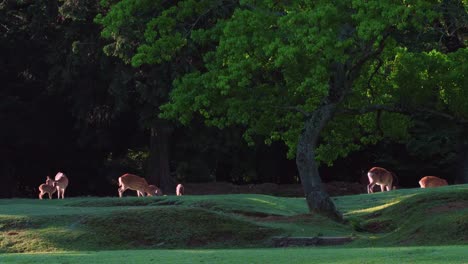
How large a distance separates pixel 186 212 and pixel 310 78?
4134 mm

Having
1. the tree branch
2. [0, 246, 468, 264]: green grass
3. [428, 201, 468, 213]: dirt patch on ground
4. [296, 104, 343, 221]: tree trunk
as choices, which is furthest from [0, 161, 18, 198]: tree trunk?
[0, 246, 468, 264]: green grass

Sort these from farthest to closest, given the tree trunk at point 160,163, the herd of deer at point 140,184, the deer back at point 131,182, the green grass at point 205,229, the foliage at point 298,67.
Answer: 1. the tree trunk at point 160,163
2. the herd of deer at point 140,184
3. the deer back at point 131,182
4. the foliage at point 298,67
5. the green grass at point 205,229

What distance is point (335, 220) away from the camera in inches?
981

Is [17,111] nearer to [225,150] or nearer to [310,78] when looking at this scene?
[225,150]

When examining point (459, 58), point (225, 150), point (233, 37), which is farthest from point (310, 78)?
point (225, 150)

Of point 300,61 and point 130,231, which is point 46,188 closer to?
point 130,231

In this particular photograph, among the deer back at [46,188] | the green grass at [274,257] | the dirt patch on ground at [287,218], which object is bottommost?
the green grass at [274,257]

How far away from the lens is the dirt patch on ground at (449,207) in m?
23.6

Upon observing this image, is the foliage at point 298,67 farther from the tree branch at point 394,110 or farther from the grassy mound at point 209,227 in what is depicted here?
the grassy mound at point 209,227

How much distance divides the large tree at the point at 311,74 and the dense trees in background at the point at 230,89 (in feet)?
0.15

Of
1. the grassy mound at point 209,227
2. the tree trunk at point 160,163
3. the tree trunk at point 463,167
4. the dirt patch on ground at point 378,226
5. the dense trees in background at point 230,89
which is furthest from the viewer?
the tree trunk at point 463,167

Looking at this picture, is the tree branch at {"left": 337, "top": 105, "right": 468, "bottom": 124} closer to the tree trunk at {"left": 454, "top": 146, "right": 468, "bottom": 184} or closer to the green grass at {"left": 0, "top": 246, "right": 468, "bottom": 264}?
the green grass at {"left": 0, "top": 246, "right": 468, "bottom": 264}

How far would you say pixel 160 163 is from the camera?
45.6 meters

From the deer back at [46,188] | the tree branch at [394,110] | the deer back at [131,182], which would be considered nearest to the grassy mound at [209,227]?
the tree branch at [394,110]
